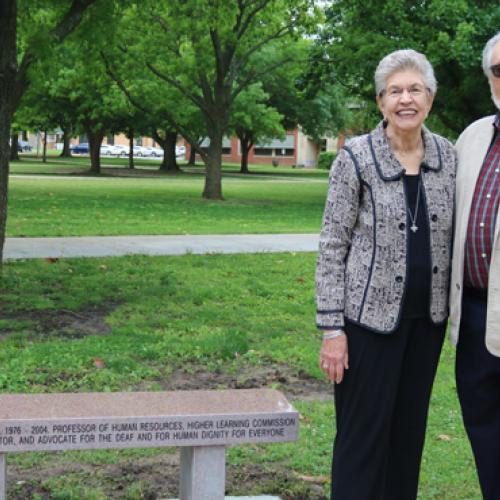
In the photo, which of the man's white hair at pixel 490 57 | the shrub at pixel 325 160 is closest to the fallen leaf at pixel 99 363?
the man's white hair at pixel 490 57

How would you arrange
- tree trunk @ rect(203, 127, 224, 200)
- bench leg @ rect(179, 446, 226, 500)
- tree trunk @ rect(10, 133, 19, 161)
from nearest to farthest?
bench leg @ rect(179, 446, 226, 500) < tree trunk @ rect(203, 127, 224, 200) < tree trunk @ rect(10, 133, 19, 161)

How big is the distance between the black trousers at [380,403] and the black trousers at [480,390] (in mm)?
113

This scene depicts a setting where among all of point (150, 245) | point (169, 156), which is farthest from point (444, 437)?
point (169, 156)

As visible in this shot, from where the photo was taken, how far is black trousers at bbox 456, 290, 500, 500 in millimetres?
2947

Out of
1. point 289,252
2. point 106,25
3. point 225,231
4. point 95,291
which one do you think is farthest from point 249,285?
point 225,231

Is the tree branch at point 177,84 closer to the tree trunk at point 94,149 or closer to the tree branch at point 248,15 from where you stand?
the tree branch at point 248,15

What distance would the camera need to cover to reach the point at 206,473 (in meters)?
3.34

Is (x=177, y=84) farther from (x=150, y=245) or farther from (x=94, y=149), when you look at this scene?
(x=94, y=149)

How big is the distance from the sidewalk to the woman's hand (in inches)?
308

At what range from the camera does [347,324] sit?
119 inches

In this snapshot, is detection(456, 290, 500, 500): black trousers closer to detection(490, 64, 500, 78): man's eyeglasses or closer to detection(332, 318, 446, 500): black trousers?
detection(332, 318, 446, 500): black trousers

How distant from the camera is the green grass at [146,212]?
1430 cm

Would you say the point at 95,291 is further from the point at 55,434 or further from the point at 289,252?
the point at 55,434

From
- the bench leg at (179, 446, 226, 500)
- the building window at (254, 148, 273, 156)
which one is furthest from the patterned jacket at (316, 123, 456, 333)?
the building window at (254, 148, 273, 156)
